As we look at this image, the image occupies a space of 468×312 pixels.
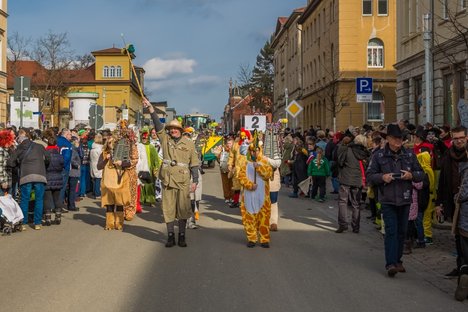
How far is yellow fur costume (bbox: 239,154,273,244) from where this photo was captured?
10.1 m

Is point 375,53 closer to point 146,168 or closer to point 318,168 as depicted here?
point 318,168

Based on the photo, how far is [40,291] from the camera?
23.3ft

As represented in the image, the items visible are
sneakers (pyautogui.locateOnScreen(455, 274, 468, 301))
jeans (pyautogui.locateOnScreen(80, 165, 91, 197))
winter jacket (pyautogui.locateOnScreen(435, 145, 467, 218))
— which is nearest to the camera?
sneakers (pyautogui.locateOnScreen(455, 274, 468, 301))

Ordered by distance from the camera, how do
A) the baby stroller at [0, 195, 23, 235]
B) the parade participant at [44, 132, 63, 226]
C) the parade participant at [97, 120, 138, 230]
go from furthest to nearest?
1. the parade participant at [44, 132, 63, 226]
2. the parade participant at [97, 120, 138, 230]
3. the baby stroller at [0, 195, 23, 235]

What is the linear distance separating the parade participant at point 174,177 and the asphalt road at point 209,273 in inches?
17.2

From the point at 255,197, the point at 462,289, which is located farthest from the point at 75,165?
the point at 462,289

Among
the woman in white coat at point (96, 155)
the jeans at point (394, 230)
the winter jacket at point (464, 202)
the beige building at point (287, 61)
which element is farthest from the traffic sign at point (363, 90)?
the beige building at point (287, 61)

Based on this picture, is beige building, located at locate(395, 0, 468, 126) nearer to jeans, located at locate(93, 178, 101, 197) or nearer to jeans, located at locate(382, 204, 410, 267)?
jeans, located at locate(93, 178, 101, 197)

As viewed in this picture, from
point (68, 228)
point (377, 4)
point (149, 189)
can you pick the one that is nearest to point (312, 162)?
point (149, 189)

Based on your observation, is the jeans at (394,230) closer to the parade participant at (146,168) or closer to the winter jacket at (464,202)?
the winter jacket at (464,202)

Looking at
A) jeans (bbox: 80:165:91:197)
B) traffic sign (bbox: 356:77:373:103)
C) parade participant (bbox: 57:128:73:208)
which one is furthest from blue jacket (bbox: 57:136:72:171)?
traffic sign (bbox: 356:77:373:103)

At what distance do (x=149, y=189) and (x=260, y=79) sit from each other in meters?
84.4

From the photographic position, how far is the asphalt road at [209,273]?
6598mm

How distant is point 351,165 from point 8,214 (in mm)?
6195
